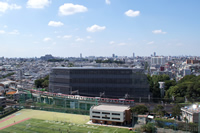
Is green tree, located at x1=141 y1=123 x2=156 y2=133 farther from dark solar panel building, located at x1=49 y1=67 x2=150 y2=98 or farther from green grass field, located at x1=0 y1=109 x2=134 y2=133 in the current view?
dark solar panel building, located at x1=49 y1=67 x2=150 y2=98

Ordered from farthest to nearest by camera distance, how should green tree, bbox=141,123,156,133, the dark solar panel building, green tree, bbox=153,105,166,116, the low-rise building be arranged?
the dark solar panel building < green tree, bbox=153,105,166,116 < the low-rise building < green tree, bbox=141,123,156,133

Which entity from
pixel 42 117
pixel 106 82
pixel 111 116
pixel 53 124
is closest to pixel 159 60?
pixel 106 82

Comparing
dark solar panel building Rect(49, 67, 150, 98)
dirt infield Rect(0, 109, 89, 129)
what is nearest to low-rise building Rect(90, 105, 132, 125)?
dirt infield Rect(0, 109, 89, 129)

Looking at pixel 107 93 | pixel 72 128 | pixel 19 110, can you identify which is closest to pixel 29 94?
pixel 19 110

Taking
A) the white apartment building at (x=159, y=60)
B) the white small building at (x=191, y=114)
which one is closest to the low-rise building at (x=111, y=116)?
the white small building at (x=191, y=114)

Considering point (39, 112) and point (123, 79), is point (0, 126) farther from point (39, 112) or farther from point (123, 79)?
point (123, 79)

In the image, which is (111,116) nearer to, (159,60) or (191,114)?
(191,114)

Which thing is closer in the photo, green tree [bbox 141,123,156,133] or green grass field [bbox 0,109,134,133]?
green tree [bbox 141,123,156,133]
